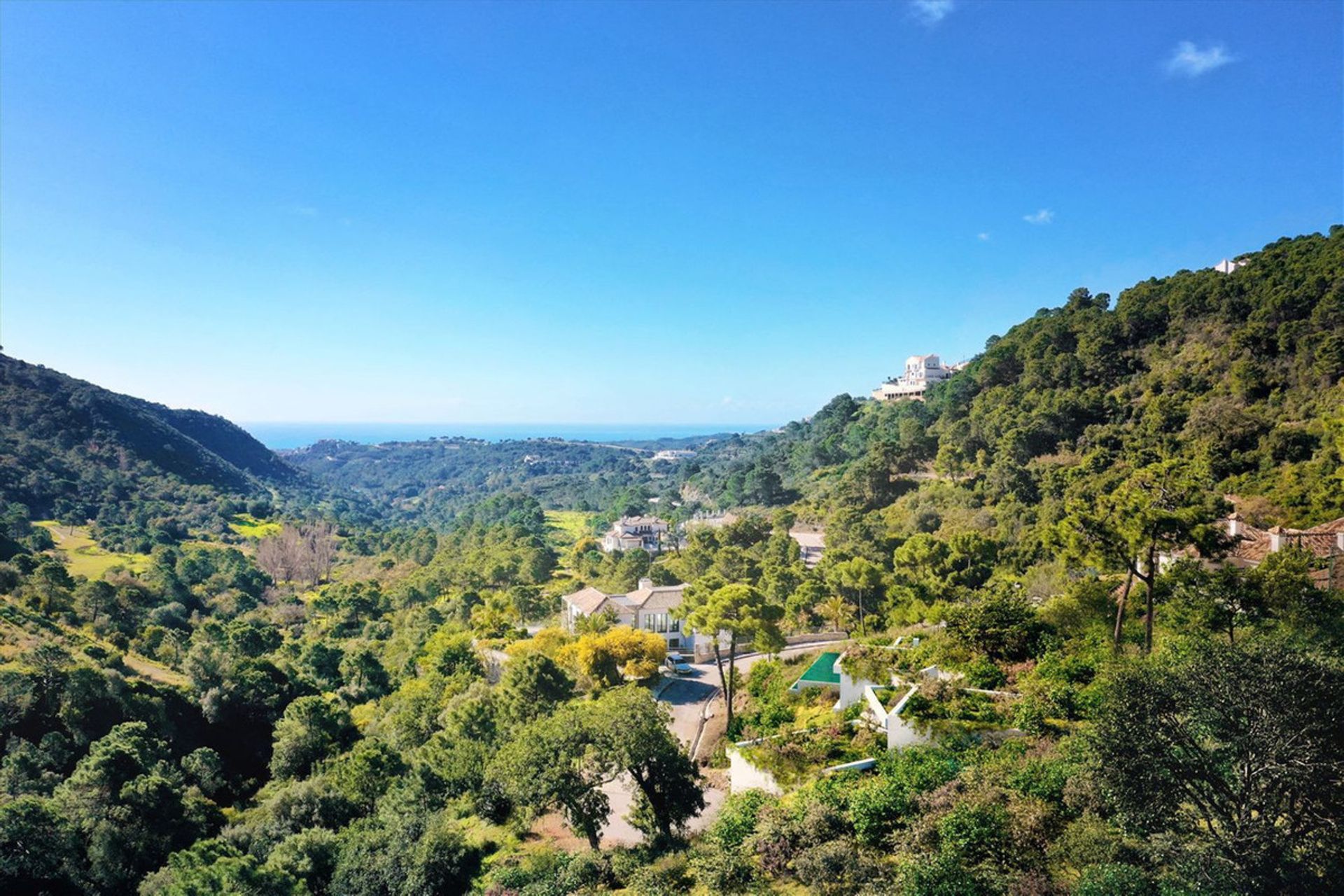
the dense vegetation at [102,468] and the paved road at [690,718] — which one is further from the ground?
the dense vegetation at [102,468]

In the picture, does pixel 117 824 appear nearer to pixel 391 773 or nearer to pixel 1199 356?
pixel 391 773

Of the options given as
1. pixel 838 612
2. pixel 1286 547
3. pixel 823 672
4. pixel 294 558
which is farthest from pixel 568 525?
pixel 1286 547

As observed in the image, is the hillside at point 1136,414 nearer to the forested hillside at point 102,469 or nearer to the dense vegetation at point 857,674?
the dense vegetation at point 857,674

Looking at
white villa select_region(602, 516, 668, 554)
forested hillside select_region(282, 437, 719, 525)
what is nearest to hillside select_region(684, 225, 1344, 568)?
white villa select_region(602, 516, 668, 554)

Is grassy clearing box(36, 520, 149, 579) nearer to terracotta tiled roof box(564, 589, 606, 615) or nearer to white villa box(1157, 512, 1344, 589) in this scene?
terracotta tiled roof box(564, 589, 606, 615)

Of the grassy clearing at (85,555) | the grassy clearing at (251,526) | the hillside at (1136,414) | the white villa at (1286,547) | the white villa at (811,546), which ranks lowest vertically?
the grassy clearing at (251,526)

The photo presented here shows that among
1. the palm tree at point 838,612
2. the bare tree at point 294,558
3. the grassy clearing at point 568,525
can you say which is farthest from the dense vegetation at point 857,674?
the grassy clearing at point 568,525

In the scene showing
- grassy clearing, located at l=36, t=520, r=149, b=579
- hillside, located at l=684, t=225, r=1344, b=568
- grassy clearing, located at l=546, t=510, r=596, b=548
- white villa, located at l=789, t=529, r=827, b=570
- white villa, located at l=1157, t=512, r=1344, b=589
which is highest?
hillside, located at l=684, t=225, r=1344, b=568
